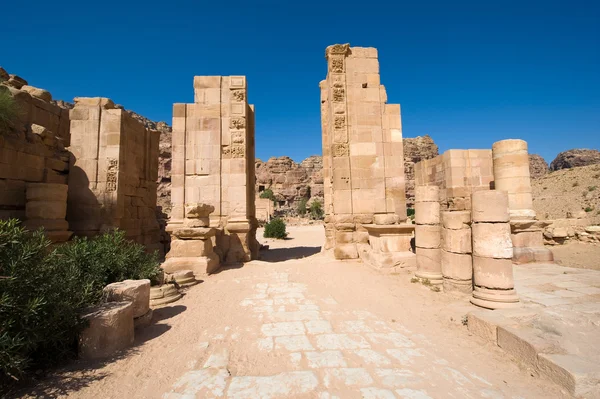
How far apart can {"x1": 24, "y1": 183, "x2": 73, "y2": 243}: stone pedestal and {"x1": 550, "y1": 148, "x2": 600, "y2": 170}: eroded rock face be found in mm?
71755

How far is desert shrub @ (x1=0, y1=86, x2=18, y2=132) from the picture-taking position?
261 inches

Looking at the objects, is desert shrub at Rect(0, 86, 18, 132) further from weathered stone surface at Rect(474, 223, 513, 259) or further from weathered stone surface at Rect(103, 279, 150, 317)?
weathered stone surface at Rect(474, 223, 513, 259)

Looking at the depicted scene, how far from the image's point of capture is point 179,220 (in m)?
8.25

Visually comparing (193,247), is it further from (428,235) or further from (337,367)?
(428,235)

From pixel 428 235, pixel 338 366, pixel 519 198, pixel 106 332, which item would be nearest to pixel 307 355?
pixel 338 366

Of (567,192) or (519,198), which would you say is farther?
(567,192)

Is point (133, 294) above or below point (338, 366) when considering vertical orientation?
above

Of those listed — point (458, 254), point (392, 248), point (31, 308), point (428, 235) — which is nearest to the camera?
point (31, 308)

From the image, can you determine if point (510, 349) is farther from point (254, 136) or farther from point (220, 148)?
point (254, 136)

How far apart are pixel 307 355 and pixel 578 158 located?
236ft

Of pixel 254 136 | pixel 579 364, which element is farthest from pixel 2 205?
pixel 579 364

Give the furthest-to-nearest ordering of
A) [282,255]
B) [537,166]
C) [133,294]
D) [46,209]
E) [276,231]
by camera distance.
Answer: [537,166] → [276,231] → [282,255] → [46,209] → [133,294]

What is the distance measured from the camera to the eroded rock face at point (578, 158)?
167 feet

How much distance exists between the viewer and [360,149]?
8953mm
